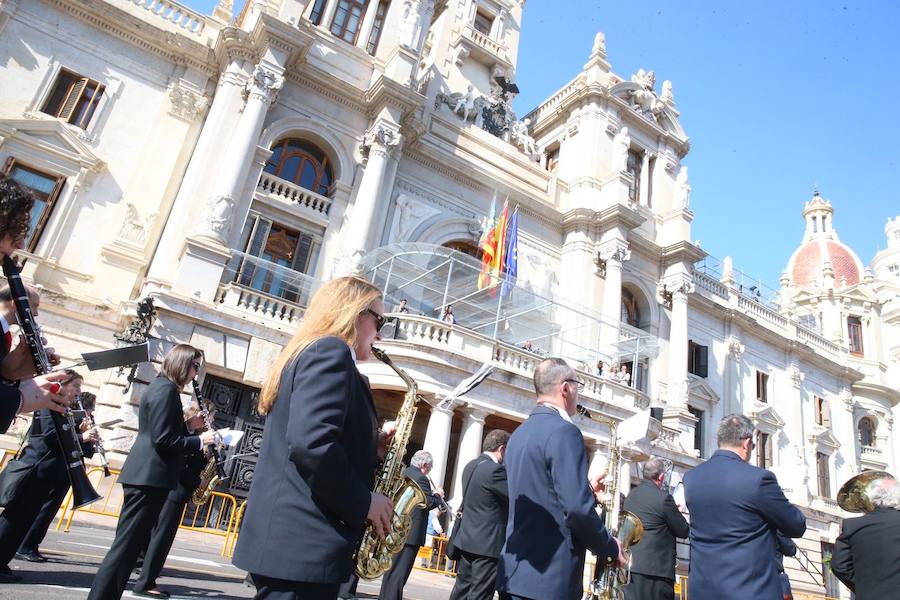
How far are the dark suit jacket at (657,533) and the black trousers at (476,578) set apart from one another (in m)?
1.83

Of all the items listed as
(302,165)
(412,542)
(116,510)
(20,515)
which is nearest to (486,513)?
(412,542)

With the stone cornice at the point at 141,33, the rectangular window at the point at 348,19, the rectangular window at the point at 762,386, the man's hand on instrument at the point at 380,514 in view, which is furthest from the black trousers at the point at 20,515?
the rectangular window at the point at 762,386

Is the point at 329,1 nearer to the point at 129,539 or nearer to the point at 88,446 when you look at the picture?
the point at 88,446

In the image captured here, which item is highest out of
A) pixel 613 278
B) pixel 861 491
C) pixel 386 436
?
pixel 613 278

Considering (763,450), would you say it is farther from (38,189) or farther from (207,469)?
(38,189)

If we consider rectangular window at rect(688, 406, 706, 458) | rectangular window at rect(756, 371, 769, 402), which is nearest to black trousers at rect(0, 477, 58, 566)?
rectangular window at rect(688, 406, 706, 458)

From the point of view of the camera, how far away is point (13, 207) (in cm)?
263

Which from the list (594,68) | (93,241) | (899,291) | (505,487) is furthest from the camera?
(899,291)

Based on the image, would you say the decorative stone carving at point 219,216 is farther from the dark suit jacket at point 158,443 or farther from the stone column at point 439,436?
the dark suit jacket at point 158,443

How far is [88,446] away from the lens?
569 cm

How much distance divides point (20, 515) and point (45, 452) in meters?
0.58

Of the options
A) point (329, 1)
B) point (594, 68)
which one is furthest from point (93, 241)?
point (594, 68)

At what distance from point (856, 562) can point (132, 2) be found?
20307 mm

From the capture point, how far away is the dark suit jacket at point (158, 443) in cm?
416
